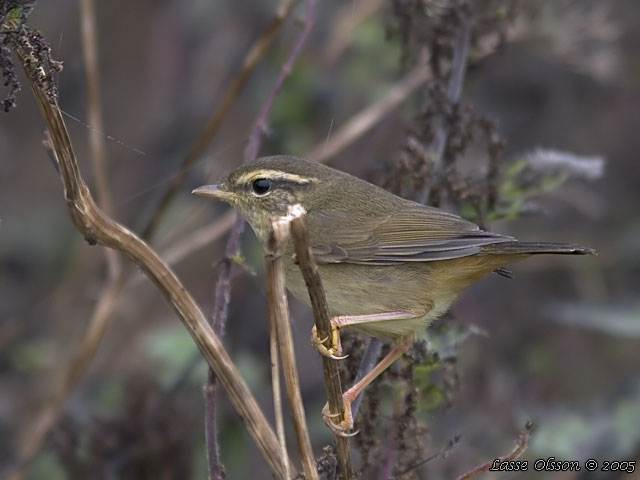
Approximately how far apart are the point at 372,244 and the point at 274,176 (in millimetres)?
481

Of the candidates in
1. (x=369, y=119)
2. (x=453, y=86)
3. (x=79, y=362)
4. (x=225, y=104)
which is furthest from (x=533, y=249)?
(x=79, y=362)

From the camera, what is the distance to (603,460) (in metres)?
4.40

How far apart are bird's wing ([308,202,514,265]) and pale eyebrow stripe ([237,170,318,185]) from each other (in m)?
0.14

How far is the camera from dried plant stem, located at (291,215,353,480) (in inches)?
81.7

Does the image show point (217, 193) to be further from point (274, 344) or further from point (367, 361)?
point (274, 344)

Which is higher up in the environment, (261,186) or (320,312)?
(261,186)

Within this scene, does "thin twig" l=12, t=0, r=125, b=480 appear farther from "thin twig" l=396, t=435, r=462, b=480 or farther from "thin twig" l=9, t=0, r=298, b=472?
"thin twig" l=396, t=435, r=462, b=480

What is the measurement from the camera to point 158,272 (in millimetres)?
2352

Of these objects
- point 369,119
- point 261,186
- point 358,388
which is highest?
point 369,119

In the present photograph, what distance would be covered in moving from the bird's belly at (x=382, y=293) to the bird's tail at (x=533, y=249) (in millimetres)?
303

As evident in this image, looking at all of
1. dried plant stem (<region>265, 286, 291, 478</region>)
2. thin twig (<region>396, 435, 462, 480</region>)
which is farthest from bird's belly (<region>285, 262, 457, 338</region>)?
dried plant stem (<region>265, 286, 291, 478</region>)

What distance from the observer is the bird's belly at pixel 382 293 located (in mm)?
3164

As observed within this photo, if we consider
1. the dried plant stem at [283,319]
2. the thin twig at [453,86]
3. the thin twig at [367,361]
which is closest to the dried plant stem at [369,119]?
the thin twig at [453,86]

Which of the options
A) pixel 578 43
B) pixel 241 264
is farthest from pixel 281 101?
pixel 241 264
